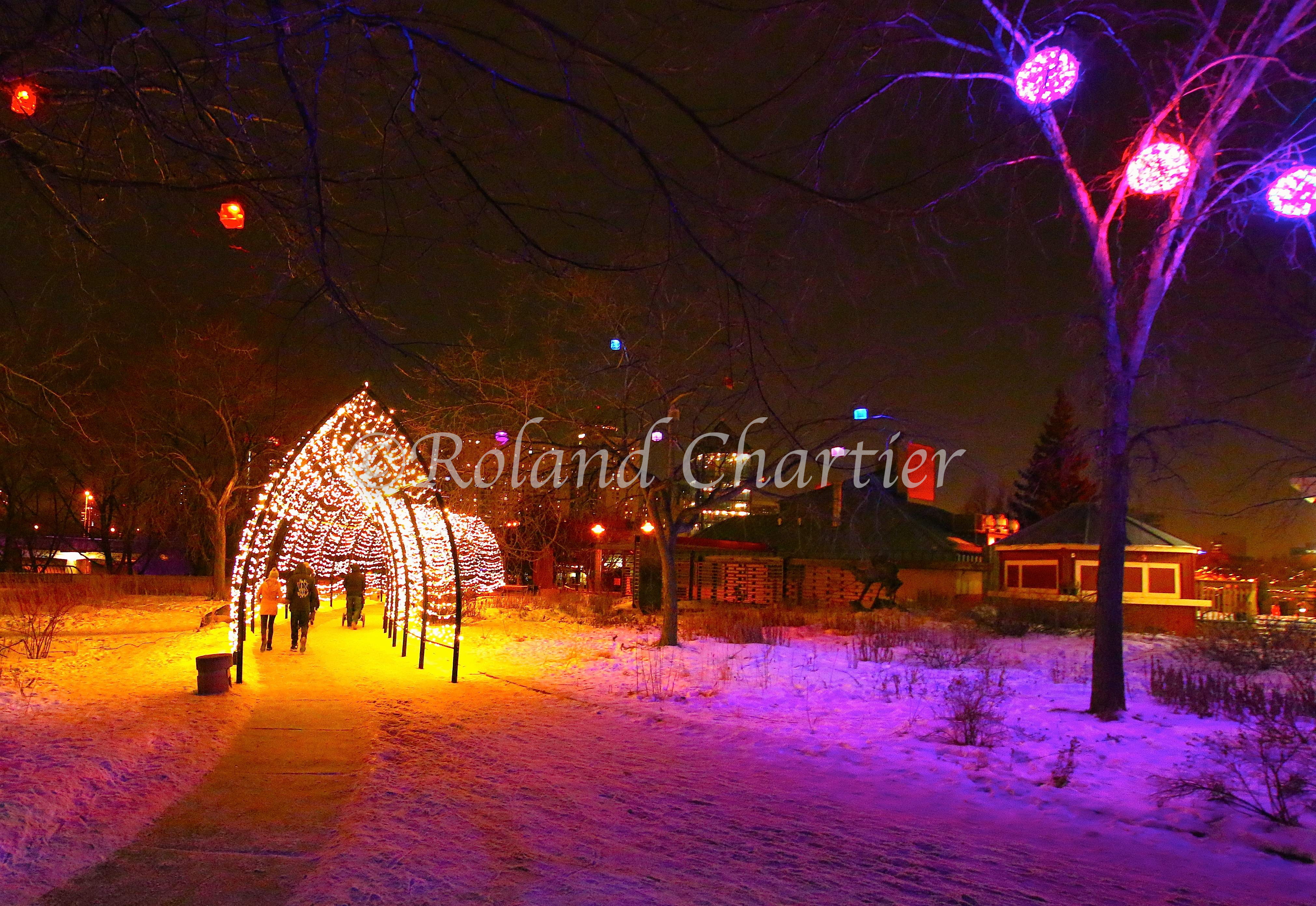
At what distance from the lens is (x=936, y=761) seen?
317 inches

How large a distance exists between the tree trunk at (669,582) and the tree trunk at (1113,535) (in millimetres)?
7963

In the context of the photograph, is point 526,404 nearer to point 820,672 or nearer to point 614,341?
point 614,341

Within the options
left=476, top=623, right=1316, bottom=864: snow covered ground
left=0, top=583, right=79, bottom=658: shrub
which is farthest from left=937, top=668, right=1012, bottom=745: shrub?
left=0, top=583, right=79, bottom=658: shrub

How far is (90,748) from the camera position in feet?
23.9

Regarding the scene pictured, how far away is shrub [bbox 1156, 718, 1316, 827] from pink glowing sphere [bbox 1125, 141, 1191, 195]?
5765 millimetres

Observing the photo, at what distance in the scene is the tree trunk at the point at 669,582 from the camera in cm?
1656

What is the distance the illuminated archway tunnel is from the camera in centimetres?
1267

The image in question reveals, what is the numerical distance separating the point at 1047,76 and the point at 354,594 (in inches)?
692

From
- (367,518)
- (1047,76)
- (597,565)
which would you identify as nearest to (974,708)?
(1047,76)

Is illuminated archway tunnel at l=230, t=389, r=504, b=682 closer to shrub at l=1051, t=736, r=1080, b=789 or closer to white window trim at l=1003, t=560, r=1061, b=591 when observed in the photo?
shrub at l=1051, t=736, r=1080, b=789

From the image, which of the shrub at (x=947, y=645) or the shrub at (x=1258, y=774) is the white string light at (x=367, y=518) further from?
the shrub at (x=1258, y=774)

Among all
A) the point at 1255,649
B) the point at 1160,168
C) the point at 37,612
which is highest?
the point at 1160,168

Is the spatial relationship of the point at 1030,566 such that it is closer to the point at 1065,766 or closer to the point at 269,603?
the point at 1065,766

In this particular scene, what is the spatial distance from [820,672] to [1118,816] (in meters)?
6.93
